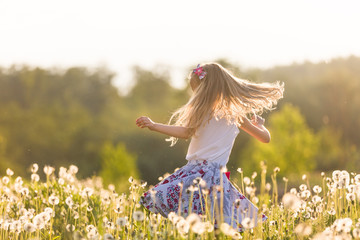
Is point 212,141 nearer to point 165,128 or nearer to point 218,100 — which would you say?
point 218,100

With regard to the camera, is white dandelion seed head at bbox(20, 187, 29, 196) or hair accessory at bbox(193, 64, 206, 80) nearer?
hair accessory at bbox(193, 64, 206, 80)

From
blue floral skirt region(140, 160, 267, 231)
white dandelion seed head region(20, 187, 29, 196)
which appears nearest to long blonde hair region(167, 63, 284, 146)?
blue floral skirt region(140, 160, 267, 231)

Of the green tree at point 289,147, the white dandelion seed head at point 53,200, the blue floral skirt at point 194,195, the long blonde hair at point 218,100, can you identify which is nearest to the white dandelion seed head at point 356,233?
the blue floral skirt at point 194,195

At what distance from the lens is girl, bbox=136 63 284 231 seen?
474cm

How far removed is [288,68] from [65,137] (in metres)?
28.1

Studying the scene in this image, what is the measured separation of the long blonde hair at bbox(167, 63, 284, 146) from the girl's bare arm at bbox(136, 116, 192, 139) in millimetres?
89

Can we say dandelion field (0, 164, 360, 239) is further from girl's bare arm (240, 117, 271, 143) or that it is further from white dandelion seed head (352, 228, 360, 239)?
girl's bare arm (240, 117, 271, 143)

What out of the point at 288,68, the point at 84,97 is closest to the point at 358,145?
the point at 288,68

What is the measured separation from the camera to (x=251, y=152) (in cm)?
3450

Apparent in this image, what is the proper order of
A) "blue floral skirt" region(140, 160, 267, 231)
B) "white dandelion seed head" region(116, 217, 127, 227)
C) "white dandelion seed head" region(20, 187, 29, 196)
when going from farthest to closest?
"white dandelion seed head" region(20, 187, 29, 196), "blue floral skirt" region(140, 160, 267, 231), "white dandelion seed head" region(116, 217, 127, 227)

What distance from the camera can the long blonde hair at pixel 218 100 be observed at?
16.0ft

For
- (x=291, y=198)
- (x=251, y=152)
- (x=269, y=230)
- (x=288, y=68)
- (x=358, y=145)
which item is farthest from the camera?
(x=288, y=68)

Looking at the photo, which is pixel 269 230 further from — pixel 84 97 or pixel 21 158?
pixel 84 97

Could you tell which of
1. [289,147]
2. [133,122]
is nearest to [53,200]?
[289,147]
